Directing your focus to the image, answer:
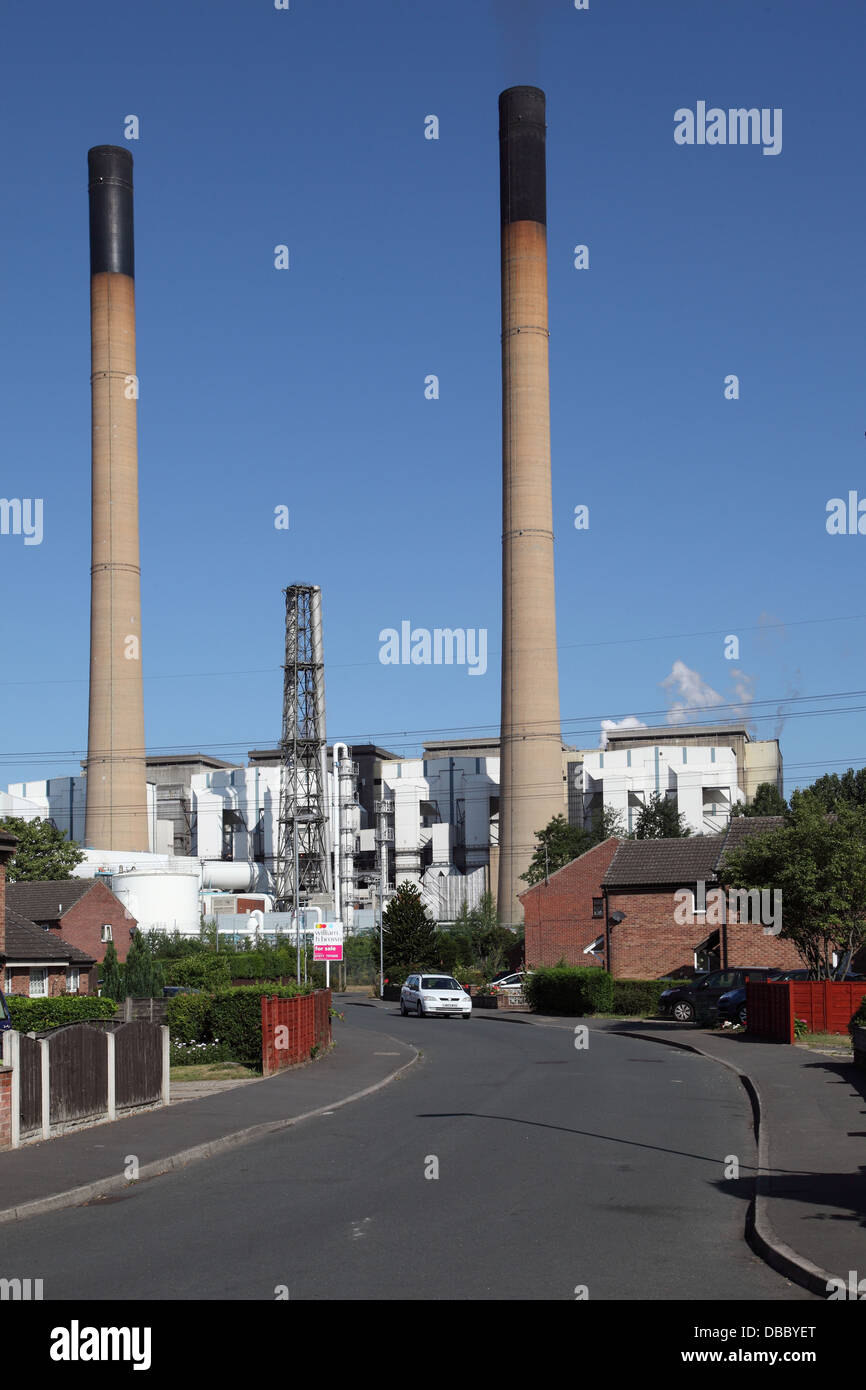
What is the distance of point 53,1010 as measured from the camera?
95.1 feet

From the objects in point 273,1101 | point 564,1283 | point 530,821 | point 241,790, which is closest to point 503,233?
point 530,821

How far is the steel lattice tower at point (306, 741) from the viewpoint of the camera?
89562mm

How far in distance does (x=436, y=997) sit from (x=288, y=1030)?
71.2ft

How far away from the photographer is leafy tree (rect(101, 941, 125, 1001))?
1683 inches

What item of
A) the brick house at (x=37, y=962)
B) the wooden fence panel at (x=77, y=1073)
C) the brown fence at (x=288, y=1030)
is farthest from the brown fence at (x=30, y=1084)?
the brick house at (x=37, y=962)

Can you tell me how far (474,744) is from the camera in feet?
419

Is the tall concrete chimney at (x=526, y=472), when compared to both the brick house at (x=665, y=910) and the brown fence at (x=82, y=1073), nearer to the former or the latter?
the brick house at (x=665, y=910)

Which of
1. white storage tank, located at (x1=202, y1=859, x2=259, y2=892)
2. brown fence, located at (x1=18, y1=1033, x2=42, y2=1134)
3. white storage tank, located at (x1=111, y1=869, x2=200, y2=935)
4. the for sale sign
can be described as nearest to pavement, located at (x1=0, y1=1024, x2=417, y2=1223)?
brown fence, located at (x1=18, y1=1033, x2=42, y2=1134)

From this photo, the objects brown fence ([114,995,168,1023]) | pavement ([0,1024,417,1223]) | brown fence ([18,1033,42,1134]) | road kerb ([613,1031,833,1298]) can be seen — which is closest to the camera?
road kerb ([613,1031,833,1298])

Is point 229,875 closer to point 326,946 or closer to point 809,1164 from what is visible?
point 326,946

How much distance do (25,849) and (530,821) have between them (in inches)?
1034

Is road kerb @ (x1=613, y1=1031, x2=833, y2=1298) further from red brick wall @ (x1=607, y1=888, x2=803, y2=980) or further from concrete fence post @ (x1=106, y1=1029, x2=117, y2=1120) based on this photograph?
red brick wall @ (x1=607, y1=888, x2=803, y2=980)

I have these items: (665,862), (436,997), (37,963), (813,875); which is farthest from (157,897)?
(813,875)

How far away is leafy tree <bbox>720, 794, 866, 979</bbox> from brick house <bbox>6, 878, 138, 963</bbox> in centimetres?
3290
